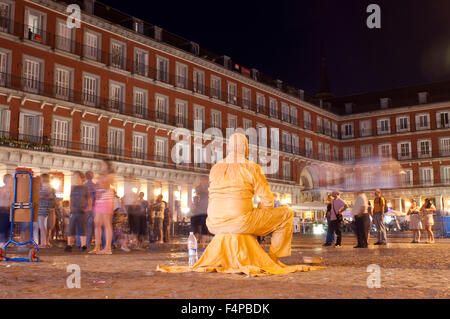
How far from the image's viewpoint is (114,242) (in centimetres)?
1234

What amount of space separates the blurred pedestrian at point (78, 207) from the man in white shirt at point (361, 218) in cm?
622

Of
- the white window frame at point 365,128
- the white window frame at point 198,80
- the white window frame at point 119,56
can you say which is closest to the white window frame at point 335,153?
the white window frame at point 365,128

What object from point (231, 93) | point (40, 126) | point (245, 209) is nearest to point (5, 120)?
point (40, 126)

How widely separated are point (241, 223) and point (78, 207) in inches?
195

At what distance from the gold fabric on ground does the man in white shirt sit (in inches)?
257

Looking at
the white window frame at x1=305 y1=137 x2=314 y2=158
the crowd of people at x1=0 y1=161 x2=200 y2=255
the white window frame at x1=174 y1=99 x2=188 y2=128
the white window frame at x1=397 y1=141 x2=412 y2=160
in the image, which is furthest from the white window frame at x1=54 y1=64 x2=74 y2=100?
the white window frame at x1=397 y1=141 x2=412 y2=160

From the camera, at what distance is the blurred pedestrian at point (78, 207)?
9.41 meters

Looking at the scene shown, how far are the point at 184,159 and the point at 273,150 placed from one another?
34.1ft

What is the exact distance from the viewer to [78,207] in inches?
371

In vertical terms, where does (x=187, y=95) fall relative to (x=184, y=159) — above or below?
above

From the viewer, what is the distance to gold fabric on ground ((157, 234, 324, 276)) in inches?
213

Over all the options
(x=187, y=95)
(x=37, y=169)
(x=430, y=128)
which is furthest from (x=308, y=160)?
(x=37, y=169)

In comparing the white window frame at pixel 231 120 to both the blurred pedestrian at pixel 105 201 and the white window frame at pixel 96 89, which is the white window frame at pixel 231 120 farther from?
the blurred pedestrian at pixel 105 201
